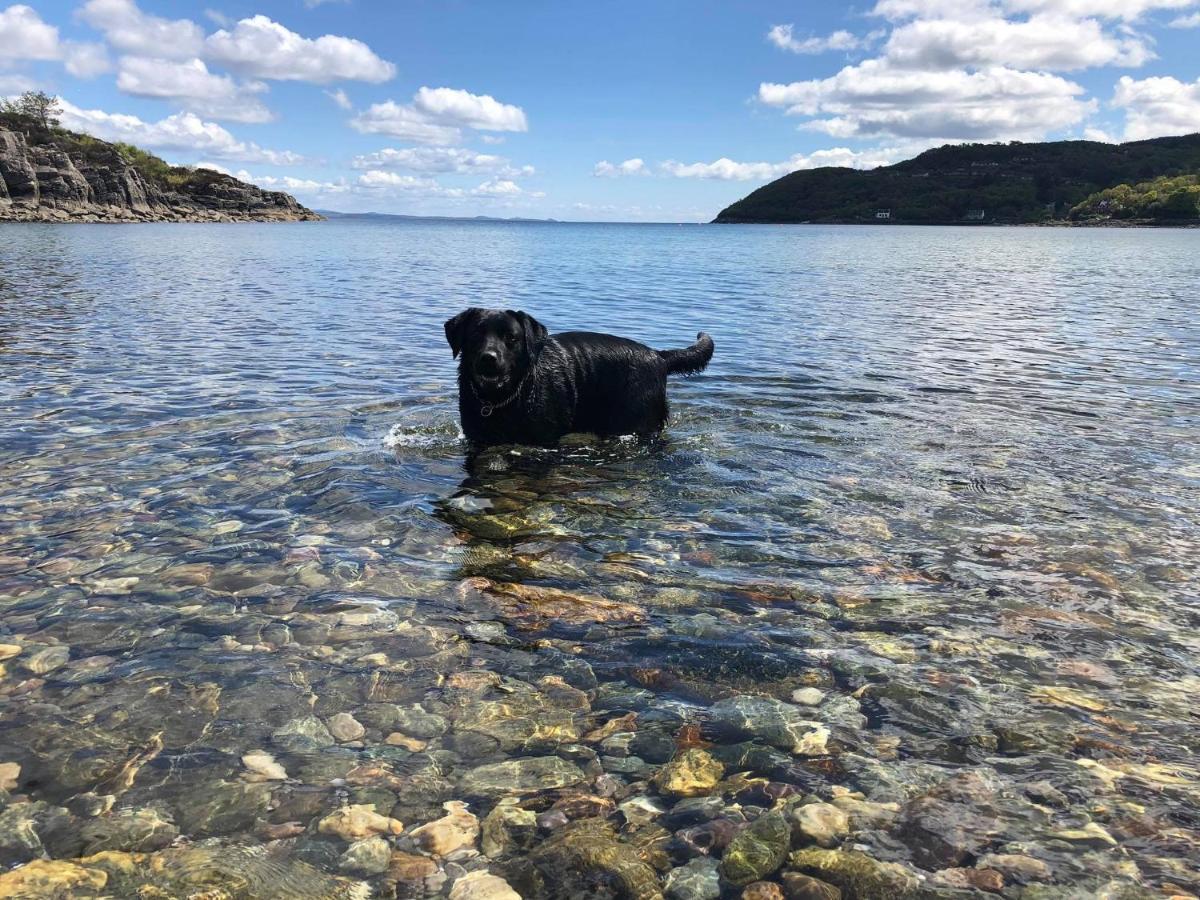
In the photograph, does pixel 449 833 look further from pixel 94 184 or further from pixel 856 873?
pixel 94 184

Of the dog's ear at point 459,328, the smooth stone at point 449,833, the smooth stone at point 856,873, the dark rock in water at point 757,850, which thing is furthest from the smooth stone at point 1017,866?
the dog's ear at point 459,328

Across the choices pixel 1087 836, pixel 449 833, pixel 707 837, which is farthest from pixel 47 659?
pixel 1087 836

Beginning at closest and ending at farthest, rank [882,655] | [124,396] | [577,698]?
[577,698] < [882,655] < [124,396]

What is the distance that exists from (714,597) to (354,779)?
115 inches

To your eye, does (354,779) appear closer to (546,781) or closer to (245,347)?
(546,781)

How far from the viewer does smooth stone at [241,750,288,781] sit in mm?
3584

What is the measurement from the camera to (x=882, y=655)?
477 centimetres

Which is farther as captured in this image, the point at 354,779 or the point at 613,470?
the point at 613,470

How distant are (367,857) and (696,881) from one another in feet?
4.45

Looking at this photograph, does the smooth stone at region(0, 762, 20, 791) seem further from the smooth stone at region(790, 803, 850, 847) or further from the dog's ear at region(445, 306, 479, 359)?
the dog's ear at region(445, 306, 479, 359)

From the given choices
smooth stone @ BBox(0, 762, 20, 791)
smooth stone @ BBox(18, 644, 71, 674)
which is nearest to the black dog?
smooth stone @ BBox(18, 644, 71, 674)

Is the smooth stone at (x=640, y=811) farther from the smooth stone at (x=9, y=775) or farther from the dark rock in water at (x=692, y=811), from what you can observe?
the smooth stone at (x=9, y=775)

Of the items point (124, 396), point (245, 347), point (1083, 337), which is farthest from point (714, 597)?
point (1083, 337)

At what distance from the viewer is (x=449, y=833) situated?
10.7 ft
